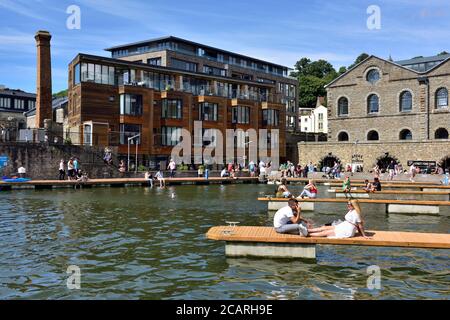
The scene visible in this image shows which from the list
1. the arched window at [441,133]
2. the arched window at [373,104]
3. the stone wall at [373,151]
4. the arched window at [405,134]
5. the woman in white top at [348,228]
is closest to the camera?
the woman in white top at [348,228]

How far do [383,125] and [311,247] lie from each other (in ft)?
198

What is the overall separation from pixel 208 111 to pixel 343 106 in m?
24.8

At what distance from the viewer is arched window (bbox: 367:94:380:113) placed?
6994 cm

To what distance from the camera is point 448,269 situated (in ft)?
38.9

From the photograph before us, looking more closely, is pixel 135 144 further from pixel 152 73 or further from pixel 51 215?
pixel 51 215

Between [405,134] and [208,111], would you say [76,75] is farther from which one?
[405,134]

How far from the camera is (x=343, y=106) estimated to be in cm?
7406

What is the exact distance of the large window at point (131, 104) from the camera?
5191 cm

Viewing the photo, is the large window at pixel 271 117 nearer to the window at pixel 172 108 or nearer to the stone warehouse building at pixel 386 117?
the stone warehouse building at pixel 386 117

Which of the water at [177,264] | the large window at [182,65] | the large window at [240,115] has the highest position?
the large window at [182,65]

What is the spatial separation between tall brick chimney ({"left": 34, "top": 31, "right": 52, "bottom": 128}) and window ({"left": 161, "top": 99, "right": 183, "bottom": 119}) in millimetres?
12495

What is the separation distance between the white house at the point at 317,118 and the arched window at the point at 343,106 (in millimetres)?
27665

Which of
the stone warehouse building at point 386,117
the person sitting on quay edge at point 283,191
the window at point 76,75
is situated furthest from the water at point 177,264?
the stone warehouse building at point 386,117

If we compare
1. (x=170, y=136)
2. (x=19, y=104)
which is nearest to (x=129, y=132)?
(x=170, y=136)
